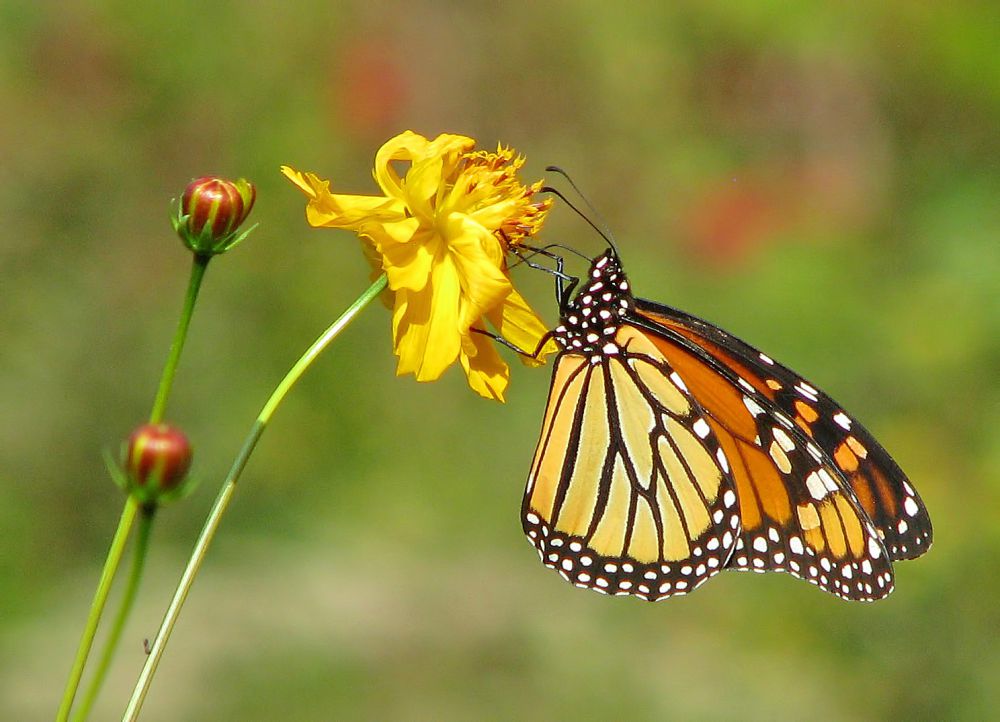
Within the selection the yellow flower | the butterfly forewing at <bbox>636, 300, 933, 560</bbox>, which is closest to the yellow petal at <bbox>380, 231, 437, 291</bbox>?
the yellow flower

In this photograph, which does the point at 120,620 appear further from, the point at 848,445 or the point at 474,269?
the point at 848,445

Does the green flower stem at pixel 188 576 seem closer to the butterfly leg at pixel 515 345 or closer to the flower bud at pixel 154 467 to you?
the flower bud at pixel 154 467

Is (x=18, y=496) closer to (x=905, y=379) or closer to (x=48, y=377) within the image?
(x=48, y=377)

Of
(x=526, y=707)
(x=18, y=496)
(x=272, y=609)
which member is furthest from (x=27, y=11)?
(x=526, y=707)

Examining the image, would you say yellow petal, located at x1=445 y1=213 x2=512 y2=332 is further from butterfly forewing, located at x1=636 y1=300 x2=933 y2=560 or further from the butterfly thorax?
butterfly forewing, located at x1=636 y1=300 x2=933 y2=560

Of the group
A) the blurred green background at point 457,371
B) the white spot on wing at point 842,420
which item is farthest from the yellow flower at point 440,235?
the blurred green background at point 457,371

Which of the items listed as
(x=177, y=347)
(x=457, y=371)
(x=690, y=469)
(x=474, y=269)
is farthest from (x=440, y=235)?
(x=457, y=371)
